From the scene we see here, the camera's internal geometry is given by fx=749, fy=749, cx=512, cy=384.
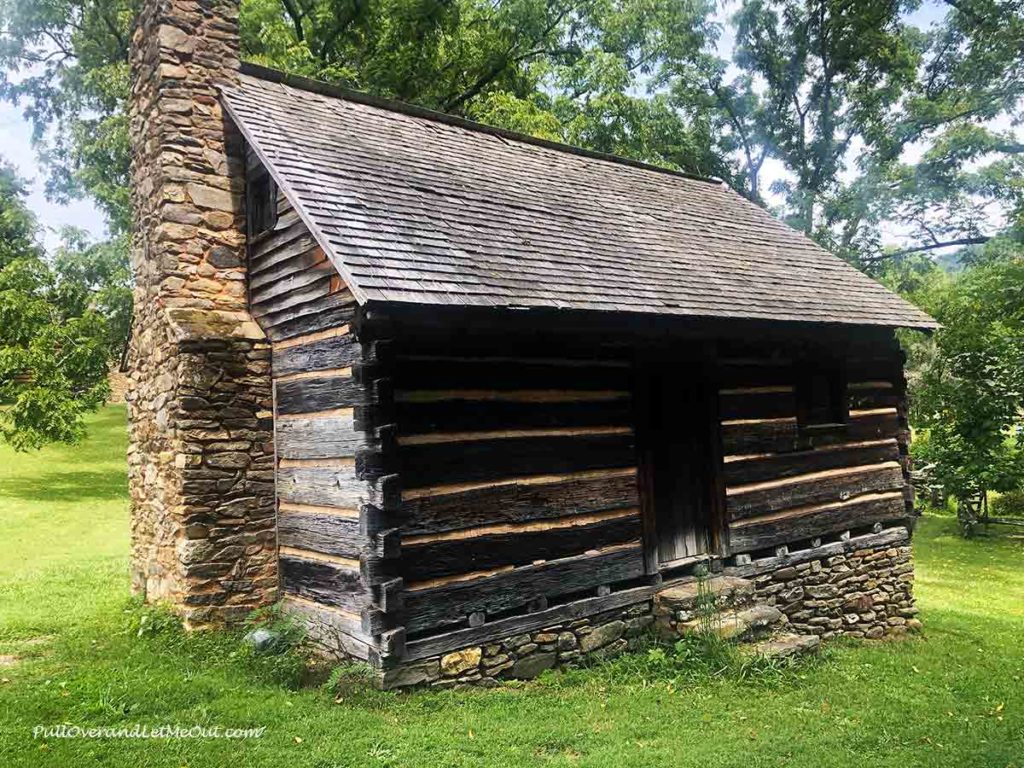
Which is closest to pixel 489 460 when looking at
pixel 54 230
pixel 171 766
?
pixel 171 766

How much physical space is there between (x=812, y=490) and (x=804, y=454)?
488mm

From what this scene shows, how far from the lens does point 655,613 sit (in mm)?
7883

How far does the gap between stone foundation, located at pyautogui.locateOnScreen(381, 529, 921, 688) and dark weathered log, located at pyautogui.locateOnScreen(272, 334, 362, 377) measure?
2615 mm

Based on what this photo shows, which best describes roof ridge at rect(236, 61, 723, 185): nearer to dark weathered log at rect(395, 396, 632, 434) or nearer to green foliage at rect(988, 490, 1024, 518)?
dark weathered log at rect(395, 396, 632, 434)

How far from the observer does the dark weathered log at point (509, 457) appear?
21.0 ft

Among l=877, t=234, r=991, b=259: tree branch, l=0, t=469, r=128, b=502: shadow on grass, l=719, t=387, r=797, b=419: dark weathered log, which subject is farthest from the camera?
l=877, t=234, r=991, b=259: tree branch

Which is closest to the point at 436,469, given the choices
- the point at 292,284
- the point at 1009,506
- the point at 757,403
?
the point at 292,284

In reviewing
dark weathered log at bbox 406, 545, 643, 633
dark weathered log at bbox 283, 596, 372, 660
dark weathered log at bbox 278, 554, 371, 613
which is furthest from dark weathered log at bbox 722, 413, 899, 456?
dark weathered log at bbox 283, 596, 372, 660

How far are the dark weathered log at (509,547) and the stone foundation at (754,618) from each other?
684mm

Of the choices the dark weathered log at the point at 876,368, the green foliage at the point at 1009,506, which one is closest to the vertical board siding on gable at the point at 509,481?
the dark weathered log at the point at 876,368

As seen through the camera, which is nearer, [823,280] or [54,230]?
[823,280]

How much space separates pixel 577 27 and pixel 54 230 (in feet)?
69.2

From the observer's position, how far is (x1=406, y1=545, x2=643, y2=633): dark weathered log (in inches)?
248

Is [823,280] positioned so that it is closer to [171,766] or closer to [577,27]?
[171,766]
